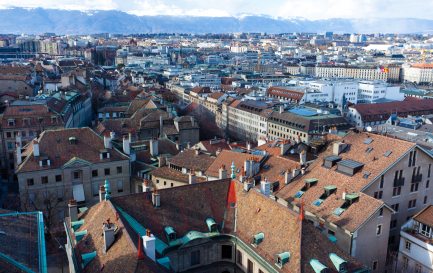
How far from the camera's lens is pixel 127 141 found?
282 ft

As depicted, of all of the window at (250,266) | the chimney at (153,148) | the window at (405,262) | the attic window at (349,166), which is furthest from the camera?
the chimney at (153,148)

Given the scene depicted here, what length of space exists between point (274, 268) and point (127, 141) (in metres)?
49.5

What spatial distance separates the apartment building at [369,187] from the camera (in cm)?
5369

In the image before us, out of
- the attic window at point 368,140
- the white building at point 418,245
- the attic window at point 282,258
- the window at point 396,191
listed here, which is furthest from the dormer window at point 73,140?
the white building at point 418,245

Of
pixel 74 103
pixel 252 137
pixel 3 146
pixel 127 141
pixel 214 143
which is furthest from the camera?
pixel 252 137

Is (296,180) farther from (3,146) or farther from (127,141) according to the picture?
(3,146)

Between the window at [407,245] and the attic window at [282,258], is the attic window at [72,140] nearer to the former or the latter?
the attic window at [282,258]

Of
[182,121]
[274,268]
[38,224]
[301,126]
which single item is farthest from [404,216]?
[301,126]

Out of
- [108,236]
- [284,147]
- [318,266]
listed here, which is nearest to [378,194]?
[284,147]

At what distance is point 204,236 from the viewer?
49.2m

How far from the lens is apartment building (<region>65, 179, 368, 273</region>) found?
42.2m

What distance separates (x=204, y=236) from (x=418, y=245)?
25879 millimetres

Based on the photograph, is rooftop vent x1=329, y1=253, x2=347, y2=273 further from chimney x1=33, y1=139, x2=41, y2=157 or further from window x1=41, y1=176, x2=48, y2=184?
chimney x1=33, y1=139, x2=41, y2=157

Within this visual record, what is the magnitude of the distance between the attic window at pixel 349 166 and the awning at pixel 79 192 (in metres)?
45.4
